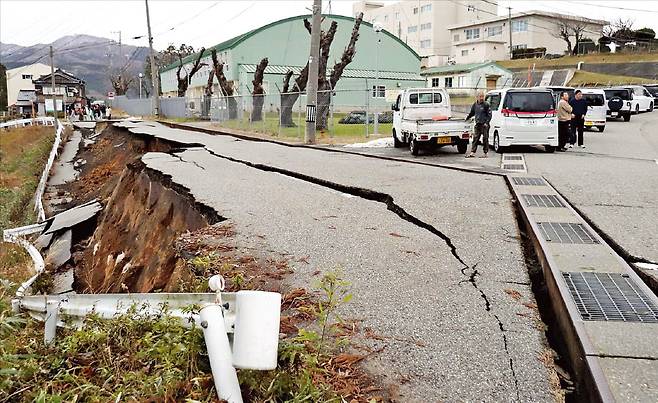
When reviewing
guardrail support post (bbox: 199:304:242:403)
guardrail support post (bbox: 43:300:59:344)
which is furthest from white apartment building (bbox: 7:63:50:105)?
guardrail support post (bbox: 199:304:242:403)

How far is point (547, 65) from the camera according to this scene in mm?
60219

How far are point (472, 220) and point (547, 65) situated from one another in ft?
193

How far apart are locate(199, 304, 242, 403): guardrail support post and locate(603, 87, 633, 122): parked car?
1273 inches

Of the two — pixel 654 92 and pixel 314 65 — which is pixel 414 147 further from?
pixel 654 92

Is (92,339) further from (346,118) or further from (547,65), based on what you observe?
(547,65)

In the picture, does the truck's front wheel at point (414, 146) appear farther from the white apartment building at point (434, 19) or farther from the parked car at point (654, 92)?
the white apartment building at point (434, 19)

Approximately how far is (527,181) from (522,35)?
71.0 m

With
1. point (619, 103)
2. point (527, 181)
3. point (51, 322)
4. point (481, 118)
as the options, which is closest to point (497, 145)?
point (481, 118)

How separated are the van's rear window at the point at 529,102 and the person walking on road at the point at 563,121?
478 mm

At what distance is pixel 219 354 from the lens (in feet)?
9.80

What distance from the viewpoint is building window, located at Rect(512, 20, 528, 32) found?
7416 cm

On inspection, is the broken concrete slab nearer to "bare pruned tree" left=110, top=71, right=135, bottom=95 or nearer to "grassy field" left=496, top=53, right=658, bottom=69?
"grassy field" left=496, top=53, right=658, bottom=69

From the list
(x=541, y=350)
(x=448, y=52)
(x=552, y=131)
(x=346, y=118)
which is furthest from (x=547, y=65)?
(x=541, y=350)

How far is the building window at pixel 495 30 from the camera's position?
77.4 m
